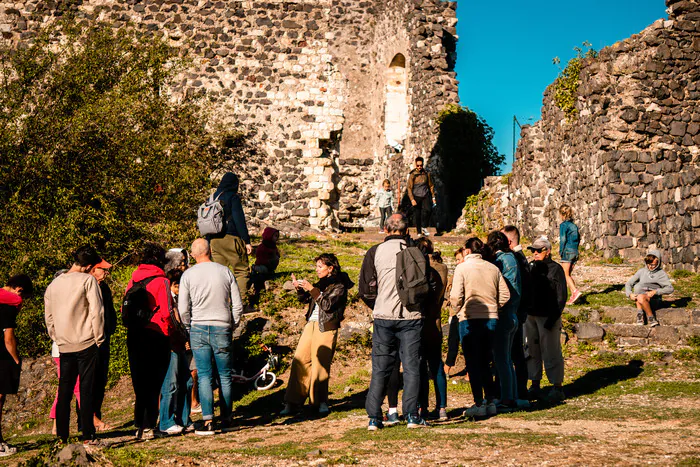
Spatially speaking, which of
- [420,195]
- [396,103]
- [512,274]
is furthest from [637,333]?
[396,103]

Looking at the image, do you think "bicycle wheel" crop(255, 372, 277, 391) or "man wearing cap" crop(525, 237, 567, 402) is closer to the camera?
"man wearing cap" crop(525, 237, 567, 402)

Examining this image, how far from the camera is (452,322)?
10320mm

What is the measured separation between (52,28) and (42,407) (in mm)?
8646

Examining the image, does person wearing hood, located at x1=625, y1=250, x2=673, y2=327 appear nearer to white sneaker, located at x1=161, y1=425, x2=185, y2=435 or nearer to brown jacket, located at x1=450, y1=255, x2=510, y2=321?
brown jacket, located at x1=450, y1=255, x2=510, y2=321

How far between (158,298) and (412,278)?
2.42 meters

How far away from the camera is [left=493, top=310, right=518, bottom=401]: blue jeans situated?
8.41 m

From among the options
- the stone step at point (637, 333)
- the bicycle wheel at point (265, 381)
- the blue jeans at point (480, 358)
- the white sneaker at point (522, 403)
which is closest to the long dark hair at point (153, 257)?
the bicycle wheel at point (265, 381)

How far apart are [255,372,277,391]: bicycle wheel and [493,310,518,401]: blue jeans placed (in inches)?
130

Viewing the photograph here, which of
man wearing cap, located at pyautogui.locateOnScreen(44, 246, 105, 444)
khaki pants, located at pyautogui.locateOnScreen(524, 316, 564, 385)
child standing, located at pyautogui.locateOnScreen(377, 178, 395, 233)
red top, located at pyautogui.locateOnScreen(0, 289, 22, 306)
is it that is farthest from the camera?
child standing, located at pyautogui.locateOnScreen(377, 178, 395, 233)

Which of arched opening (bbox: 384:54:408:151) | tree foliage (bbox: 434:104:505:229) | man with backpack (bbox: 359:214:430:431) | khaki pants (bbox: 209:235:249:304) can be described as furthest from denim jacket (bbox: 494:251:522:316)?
arched opening (bbox: 384:54:408:151)

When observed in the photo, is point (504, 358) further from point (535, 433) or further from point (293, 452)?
point (293, 452)

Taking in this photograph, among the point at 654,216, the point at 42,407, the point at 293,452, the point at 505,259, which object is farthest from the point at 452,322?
the point at 654,216

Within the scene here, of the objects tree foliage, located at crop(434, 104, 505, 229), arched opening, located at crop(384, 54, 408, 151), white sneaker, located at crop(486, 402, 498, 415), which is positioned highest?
arched opening, located at crop(384, 54, 408, 151)

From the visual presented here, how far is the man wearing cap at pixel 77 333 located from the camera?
7.57 metres
